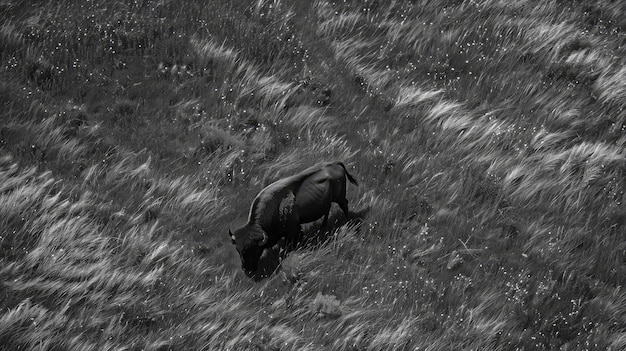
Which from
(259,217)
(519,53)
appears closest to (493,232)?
(259,217)

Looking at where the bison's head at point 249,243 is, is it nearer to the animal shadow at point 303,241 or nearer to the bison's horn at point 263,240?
the bison's horn at point 263,240

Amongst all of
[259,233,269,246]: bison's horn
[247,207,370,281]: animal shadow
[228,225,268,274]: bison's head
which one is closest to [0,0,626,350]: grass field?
[247,207,370,281]: animal shadow

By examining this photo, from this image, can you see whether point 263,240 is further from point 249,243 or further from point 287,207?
point 287,207

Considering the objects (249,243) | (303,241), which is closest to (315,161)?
(303,241)

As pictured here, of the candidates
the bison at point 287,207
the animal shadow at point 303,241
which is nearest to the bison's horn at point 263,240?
the bison at point 287,207

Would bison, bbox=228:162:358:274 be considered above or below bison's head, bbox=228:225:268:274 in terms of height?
above

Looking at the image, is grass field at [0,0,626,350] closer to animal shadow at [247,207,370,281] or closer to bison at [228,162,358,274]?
animal shadow at [247,207,370,281]
